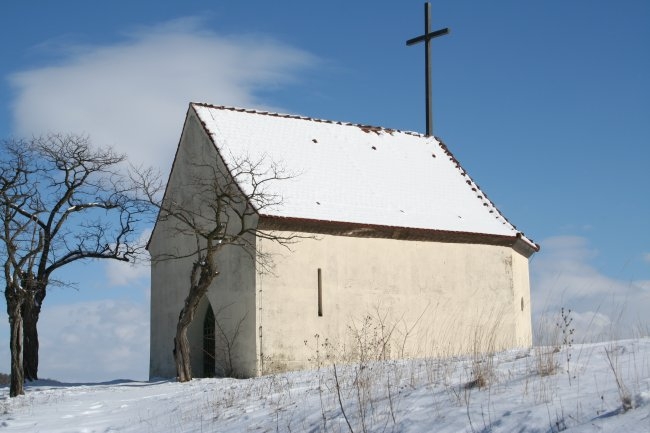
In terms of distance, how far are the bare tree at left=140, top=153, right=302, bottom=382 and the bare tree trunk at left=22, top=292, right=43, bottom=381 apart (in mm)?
5837

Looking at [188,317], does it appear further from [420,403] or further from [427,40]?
[427,40]

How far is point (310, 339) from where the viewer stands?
2133 cm

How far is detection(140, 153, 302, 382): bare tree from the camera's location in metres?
20.9

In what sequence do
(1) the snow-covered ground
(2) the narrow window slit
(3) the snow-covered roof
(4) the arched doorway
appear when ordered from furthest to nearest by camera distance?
(4) the arched doorway, (3) the snow-covered roof, (2) the narrow window slit, (1) the snow-covered ground

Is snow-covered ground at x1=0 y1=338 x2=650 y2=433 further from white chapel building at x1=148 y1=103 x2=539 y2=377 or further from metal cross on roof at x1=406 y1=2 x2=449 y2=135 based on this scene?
metal cross on roof at x1=406 y1=2 x2=449 y2=135

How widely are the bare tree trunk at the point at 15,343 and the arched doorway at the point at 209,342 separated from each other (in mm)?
5177

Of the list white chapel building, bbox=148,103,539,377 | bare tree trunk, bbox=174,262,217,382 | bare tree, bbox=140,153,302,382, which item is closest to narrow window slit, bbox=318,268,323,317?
white chapel building, bbox=148,103,539,377

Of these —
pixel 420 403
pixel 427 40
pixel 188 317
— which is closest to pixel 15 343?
pixel 188 317

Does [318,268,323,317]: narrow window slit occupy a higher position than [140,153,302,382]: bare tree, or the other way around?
[140,153,302,382]: bare tree

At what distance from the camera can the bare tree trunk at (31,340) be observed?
26531 mm

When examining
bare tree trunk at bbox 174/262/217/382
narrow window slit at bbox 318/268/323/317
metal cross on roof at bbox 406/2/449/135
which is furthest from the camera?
metal cross on roof at bbox 406/2/449/135

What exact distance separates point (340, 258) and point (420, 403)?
12.9 meters

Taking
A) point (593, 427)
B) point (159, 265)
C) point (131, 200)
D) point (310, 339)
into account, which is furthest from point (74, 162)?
point (593, 427)

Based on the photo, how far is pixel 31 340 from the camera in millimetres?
26641
